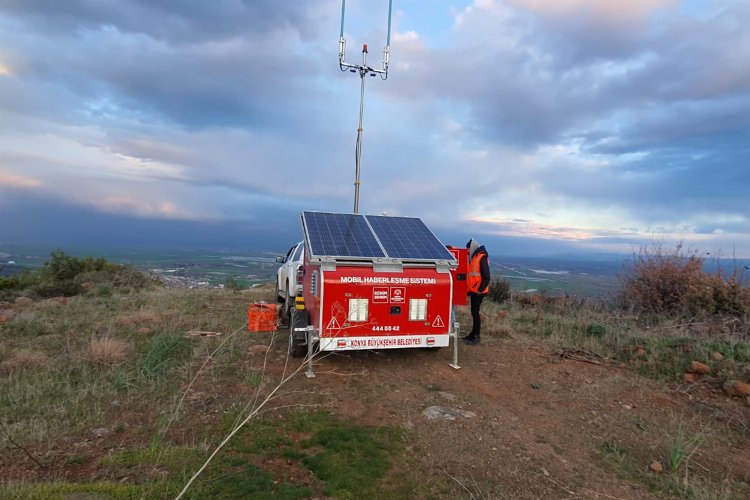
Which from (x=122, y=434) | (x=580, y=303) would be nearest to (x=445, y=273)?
(x=122, y=434)

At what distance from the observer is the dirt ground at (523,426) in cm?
362

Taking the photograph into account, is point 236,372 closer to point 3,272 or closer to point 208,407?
point 208,407

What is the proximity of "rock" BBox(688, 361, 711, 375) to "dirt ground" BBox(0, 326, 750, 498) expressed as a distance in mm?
386

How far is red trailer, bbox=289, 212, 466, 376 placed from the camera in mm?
6070

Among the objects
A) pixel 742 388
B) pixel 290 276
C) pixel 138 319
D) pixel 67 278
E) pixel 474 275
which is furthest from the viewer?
pixel 67 278

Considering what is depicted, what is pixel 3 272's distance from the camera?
1689 cm

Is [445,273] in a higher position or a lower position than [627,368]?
higher

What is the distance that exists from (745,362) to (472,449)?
5265 mm

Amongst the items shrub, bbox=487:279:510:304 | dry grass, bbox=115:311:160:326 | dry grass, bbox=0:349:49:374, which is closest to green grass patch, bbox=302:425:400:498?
dry grass, bbox=0:349:49:374

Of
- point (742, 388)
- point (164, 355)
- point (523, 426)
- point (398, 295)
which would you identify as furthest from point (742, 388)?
point (164, 355)

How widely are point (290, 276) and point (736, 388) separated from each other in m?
8.76

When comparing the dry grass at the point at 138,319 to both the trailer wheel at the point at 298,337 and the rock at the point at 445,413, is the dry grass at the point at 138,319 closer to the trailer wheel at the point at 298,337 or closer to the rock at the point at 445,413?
the trailer wheel at the point at 298,337

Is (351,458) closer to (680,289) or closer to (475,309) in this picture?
(475,309)

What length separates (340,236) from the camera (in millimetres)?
6871
